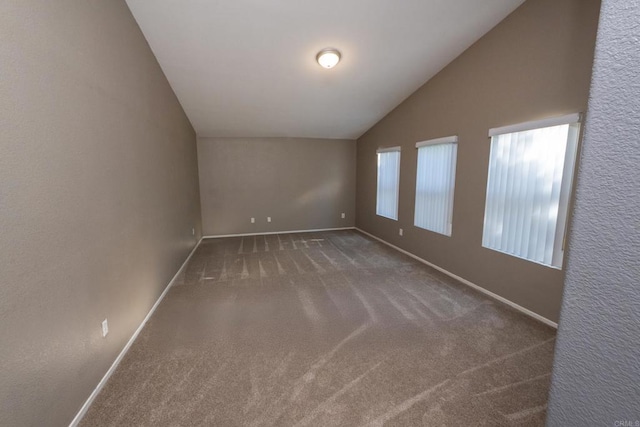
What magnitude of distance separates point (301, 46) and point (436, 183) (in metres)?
2.42

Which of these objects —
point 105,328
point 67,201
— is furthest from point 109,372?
point 67,201

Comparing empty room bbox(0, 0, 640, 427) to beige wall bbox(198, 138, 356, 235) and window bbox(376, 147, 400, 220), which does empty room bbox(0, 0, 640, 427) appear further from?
beige wall bbox(198, 138, 356, 235)

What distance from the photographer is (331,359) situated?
1.90 metres

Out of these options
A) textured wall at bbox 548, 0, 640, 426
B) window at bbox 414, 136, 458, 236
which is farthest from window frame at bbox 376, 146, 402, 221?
textured wall at bbox 548, 0, 640, 426

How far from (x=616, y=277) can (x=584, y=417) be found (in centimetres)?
34

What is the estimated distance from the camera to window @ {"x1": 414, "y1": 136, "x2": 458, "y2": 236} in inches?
132

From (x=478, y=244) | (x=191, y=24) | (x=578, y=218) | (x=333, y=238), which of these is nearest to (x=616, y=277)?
(x=578, y=218)

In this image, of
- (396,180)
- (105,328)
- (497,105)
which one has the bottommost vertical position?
(105,328)

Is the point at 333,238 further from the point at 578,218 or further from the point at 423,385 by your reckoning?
the point at 578,218

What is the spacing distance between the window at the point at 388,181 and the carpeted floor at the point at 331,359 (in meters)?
1.75

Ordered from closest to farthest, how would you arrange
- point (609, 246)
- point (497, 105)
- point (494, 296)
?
1. point (609, 246)
2. point (497, 105)
3. point (494, 296)

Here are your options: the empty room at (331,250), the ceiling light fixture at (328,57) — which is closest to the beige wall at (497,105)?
the empty room at (331,250)

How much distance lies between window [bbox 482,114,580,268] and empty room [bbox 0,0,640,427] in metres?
0.02

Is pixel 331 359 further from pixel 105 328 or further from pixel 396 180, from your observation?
pixel 396 180
